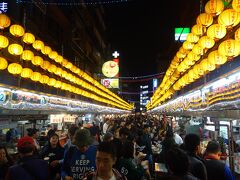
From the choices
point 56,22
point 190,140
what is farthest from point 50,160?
point 56,22

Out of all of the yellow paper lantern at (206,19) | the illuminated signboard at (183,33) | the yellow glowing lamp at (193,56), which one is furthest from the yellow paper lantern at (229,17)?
the illuminated signboard at (183,33)

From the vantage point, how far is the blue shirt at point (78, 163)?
15.5ft

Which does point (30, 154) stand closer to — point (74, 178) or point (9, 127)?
point (74, 178)

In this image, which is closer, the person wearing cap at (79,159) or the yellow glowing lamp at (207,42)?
the person wearing cap at (79,159)

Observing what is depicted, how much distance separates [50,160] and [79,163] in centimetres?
293

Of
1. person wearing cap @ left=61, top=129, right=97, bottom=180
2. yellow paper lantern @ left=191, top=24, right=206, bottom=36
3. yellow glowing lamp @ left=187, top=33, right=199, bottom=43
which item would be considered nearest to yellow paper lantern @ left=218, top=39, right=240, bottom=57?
yellow paper lantern @ left=191, top=24, right=206, bottom=36

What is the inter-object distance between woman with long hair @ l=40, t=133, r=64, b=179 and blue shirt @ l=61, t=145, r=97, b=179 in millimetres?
2587

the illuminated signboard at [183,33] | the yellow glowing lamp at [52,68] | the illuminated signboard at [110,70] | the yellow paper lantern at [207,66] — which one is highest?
the illuminated signboard at [183,33]

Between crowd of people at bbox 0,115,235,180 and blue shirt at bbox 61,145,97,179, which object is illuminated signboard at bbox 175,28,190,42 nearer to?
crowd of people at bbox 0,115,235,180

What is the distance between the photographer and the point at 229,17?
8383mm

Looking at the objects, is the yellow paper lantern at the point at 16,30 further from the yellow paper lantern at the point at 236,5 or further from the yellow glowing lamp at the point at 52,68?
the yellow paper lantern at the point at 236,5

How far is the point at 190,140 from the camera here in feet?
17.3

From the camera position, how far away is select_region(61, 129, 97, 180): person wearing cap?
474 centimetres

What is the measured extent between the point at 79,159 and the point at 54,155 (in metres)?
2.96
